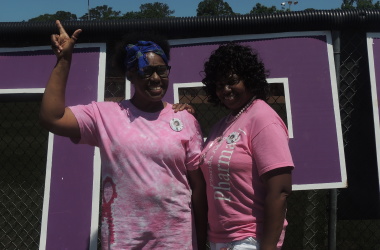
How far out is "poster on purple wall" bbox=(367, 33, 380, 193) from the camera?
10.5 feet

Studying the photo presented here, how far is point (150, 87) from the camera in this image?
2.24 meters

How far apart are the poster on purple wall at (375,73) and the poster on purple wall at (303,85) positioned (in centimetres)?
23

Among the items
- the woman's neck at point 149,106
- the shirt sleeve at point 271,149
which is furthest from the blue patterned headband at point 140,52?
the shirt sleeve at point 271,149

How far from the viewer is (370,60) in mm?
3227

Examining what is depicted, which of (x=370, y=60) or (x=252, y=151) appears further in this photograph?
(x=370, y=60)

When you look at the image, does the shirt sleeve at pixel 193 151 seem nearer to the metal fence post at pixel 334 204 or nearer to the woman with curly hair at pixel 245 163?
the woman with curly hair at pixel 245 163

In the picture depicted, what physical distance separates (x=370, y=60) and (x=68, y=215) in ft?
7.09

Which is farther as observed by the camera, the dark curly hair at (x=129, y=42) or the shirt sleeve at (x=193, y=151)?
the dark curly hair at (x=129, y=42)

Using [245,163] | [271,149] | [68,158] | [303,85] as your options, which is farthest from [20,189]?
[271,149]

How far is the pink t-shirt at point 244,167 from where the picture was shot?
6.64ft

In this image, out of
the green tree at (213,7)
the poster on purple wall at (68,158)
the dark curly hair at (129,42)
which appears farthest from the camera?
the green tree at (213,7)

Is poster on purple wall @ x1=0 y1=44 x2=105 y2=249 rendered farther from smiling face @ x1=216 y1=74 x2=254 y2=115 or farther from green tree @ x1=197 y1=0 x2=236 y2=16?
green tree @ x1=197 y1=0 x2=236 y2=16

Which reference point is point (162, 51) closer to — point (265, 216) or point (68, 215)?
point (265, 216)

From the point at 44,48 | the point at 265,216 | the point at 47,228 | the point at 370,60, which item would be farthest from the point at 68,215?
the point at 370,60
